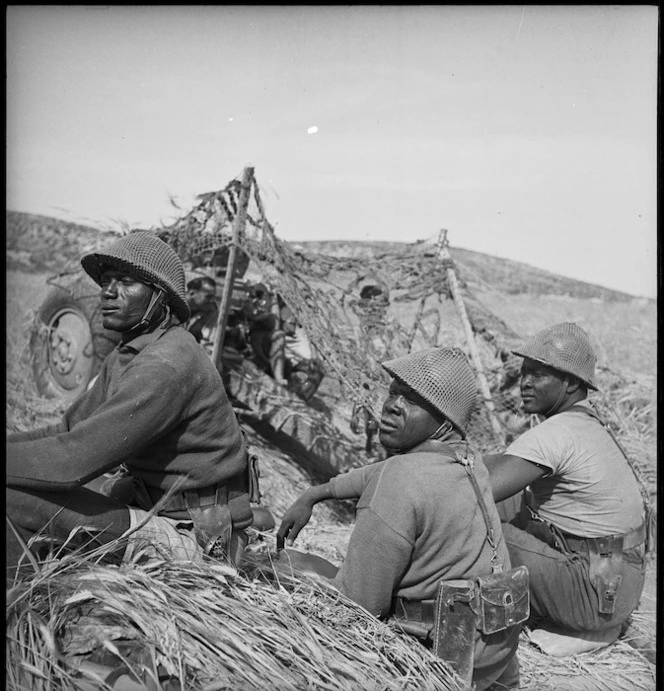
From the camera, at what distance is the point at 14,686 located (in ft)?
9.20

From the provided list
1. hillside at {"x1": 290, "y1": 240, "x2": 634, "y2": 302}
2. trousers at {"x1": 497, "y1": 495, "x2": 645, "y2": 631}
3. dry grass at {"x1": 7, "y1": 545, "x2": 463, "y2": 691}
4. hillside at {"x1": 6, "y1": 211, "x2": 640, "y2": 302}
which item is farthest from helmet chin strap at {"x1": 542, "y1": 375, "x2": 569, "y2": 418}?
hillside at {"x1": 290, "y1": 240, "x2": 634, "y2": 302}

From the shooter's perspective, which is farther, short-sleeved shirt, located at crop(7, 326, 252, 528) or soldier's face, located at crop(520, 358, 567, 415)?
soldier's face, located at crop(520, 358, 567, 415)

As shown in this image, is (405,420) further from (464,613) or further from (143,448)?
(143,448)

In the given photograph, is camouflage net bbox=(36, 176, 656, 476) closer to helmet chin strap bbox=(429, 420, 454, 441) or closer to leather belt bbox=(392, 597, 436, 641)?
helmet chin strap bbox=(429, 420, 454, 441)

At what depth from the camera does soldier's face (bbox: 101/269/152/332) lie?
3490 mm

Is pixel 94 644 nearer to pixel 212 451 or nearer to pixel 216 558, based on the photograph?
pixel 216 558

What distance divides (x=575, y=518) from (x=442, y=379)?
4.88 feet

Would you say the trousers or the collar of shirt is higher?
the collar of shirt

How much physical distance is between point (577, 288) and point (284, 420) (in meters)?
9.82

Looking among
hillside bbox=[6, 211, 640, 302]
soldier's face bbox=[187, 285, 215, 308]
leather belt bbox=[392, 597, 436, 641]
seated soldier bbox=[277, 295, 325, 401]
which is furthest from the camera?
seated soldier bbox=[277, 295, 325, 401]

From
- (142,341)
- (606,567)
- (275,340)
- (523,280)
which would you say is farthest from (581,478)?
(523,280)

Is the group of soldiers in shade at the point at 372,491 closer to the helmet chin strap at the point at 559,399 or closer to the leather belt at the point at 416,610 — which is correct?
the leather belt at the point at 416,610

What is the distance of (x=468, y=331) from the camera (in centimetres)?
678

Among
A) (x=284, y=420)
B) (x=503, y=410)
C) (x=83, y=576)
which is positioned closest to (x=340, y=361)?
(x=284, y=420)
